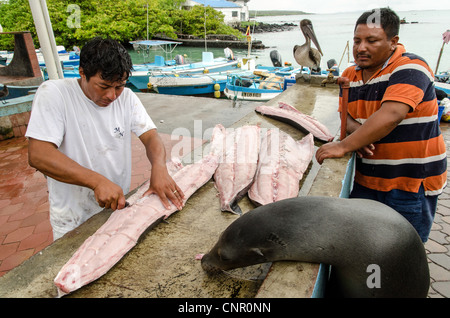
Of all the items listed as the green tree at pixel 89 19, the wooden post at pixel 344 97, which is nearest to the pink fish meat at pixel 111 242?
the wooden post at pixel 344 97

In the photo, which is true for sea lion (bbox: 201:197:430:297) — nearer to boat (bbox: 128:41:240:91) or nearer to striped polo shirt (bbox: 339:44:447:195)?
striped polo shirt (bbox: 339:44:447:195)

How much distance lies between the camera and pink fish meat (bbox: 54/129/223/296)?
1.58 m

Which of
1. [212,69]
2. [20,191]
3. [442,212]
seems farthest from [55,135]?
[212,69]

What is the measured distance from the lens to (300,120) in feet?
13.5

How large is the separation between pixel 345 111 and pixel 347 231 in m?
1.68

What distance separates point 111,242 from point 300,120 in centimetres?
315

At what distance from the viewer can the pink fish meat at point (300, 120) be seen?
383 centimetres

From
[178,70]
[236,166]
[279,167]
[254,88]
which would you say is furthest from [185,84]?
[279,167]

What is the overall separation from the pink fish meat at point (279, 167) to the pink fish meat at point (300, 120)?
445 mm

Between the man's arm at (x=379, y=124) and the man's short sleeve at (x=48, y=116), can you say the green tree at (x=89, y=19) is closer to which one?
the man's short sleeve at (x=48, y=116)

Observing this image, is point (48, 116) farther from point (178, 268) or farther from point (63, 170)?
point (178, 268)

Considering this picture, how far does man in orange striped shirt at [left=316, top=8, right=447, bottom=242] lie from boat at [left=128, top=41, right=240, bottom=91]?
16.5 m

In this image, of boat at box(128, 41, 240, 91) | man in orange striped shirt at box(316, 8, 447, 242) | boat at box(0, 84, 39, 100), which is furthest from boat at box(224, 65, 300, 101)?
man in orange striped shirt at box(316, 8, 447, 242)

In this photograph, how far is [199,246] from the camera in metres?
1.98
